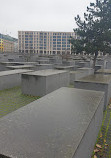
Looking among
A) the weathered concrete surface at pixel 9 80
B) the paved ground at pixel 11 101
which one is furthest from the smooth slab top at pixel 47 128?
the weathered concrete surface at pixel 9 80

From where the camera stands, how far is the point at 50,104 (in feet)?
13.2

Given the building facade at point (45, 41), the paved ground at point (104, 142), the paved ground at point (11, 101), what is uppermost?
the building facade at point (45, 41)

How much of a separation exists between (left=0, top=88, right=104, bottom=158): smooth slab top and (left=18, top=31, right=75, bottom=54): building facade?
396 feet

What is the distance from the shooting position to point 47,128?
275 centimetres

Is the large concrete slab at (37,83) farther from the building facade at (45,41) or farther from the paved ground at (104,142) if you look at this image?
the building facade at (45,41)

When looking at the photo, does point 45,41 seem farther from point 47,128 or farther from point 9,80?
point 47,128

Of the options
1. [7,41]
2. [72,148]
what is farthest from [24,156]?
[7,41]

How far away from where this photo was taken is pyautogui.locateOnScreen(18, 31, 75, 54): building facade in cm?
12244

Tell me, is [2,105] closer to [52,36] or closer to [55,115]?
[55,115]

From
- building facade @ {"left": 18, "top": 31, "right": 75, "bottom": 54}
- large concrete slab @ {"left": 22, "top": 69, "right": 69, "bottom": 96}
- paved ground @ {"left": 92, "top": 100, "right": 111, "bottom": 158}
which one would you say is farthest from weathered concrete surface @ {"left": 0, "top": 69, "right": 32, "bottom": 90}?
building facade @ {"left": 18, "top": 31, "right": 75, "bottom": 54}

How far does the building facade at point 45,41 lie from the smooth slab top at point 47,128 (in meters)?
121

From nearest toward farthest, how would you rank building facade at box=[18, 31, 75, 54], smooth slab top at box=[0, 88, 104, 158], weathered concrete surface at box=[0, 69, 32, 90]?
smooth slab top at box=[0, 88, 104, 158]
weathered concrete surface at box=[0, 69, 32, 90]
building facade at box=[18, 31, 75, 54]

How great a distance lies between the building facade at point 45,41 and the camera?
12244 cm

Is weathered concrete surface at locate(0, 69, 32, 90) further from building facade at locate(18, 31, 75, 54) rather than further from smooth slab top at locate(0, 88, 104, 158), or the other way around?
building facade at locate(18, 31, 75, 54)
